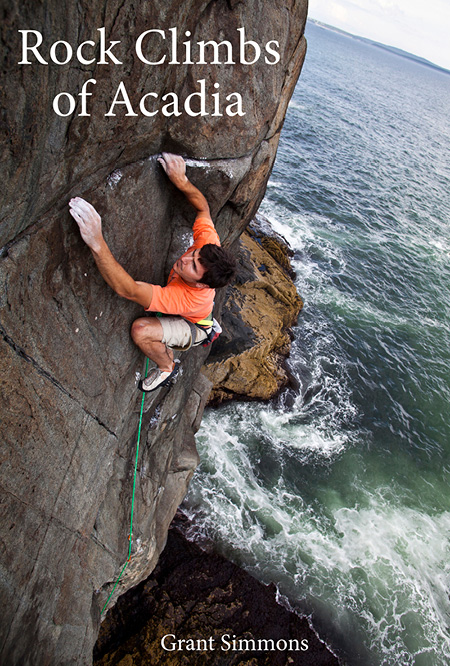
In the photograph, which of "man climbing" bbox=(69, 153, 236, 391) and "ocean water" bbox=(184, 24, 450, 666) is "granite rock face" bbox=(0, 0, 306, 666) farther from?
"ocean water" bbox=(184, 24, 450, 666)

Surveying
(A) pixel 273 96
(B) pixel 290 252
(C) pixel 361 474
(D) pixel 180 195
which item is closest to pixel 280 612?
(C) pixel 361 474

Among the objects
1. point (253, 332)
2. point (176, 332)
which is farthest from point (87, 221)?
point (253, 332)

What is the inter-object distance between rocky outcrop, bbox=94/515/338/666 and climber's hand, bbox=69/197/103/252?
30.2 feet

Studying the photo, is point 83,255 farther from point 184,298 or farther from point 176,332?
point 176,332

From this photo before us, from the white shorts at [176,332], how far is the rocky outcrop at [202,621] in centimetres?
727

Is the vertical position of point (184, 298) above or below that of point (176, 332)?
above

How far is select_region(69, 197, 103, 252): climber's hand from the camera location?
14.3ft

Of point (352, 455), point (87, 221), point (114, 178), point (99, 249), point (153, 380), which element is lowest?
point (352, 455)

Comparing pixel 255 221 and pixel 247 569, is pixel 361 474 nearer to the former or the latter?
pixel 247 569

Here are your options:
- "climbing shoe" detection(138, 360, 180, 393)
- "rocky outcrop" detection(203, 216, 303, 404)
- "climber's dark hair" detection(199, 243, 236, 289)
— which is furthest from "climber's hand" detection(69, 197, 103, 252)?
"rocky outcrop" detection(203, 216, 303, 404)

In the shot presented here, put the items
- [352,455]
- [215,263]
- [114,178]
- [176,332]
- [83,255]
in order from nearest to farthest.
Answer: [83,255]
[114,178]
[215,263]
[176,332]
[352,455]

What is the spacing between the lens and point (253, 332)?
16.2 meters

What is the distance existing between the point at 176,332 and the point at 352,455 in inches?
481

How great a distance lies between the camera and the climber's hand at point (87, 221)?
4.34 metres
